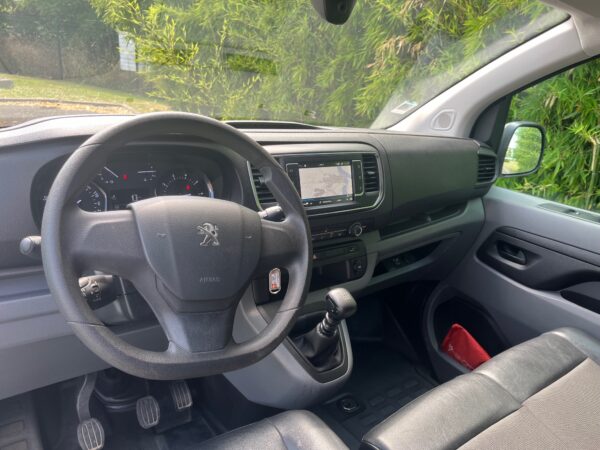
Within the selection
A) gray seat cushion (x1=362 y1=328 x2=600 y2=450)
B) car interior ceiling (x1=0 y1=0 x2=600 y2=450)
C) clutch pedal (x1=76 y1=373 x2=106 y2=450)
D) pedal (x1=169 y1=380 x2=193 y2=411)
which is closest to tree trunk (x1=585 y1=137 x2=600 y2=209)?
car interior ceiling (x1=0 y1=0 x2=600 y2=450)

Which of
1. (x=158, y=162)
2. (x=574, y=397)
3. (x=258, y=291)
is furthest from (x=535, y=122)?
A: (x=158, y=162)

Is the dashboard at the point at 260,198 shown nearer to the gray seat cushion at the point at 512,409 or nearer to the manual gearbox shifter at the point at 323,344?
the manual gearbox shifter at the point at 323,344

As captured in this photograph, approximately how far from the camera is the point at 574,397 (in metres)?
1.15

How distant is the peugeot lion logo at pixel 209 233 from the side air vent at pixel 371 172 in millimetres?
766

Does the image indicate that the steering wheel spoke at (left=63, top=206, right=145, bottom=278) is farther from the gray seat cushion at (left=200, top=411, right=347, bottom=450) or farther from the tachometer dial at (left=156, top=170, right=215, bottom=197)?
the gray seat cushion at (left=200, top=411, right=347, bottom=450)

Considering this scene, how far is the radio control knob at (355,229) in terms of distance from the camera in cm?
157

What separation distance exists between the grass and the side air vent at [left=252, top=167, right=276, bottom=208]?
309 millimetres

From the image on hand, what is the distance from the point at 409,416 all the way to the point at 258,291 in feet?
1.73

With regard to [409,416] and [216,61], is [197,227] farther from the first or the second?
[216,61]

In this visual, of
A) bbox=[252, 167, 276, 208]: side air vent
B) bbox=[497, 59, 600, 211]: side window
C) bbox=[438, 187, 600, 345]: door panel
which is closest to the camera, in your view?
bbox=[252, 167, 276, 208]: side air vent

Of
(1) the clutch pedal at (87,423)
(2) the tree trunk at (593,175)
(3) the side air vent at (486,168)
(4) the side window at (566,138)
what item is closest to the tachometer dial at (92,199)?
(1) the clutch pedal at (87,423)

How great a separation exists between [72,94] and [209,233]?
67 cm

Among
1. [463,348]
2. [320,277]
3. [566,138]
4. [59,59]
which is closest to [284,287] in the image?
[320,277]

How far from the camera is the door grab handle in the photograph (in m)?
1.97
